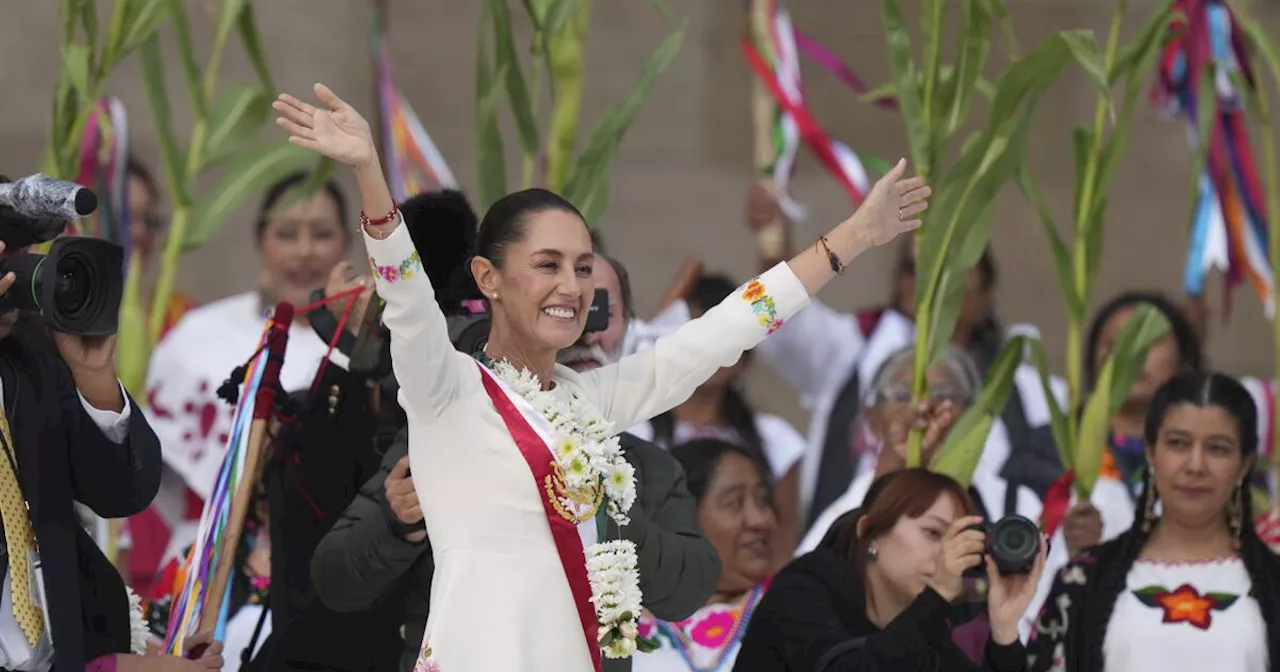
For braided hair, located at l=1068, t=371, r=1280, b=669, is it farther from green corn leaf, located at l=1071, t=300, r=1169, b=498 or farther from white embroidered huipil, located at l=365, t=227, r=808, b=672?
white embroidered huipil, located at l=365, t=227, r=808, b=672

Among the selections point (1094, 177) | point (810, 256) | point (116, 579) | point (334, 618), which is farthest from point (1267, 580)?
point (116, 579)

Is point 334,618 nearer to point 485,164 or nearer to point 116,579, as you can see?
point 116,579

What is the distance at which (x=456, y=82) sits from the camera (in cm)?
878

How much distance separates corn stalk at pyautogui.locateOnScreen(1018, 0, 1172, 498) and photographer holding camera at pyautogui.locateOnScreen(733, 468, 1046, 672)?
0.81m

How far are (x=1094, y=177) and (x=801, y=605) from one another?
1554 mm

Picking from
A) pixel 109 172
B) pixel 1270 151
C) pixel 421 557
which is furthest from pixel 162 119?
pixel 1270 151

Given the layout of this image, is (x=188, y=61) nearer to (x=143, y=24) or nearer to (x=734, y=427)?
(x=143, y=24)

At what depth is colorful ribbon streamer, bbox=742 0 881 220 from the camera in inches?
259

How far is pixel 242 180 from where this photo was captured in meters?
5.66

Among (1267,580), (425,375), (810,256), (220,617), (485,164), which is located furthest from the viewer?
(485,164)

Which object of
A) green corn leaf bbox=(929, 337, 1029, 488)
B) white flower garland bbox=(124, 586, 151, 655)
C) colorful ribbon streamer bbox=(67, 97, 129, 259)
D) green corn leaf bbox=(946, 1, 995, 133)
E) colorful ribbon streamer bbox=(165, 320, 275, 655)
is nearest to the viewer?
white flower garland bbox=(124, 586, 151, 655)

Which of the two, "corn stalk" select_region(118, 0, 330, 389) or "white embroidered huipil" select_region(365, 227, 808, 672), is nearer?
"white embroidered huipil" select_region(365, 227, 808, 672)

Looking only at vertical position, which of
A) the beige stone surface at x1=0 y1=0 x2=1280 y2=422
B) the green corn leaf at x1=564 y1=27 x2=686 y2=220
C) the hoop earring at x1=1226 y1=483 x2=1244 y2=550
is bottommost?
the hoop earring at x1=1226 y1=483 x2=1244 y2=550

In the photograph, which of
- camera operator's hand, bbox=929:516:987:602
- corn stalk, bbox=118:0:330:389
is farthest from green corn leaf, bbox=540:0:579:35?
camera operator's hand, bbox=929:516:987:602
